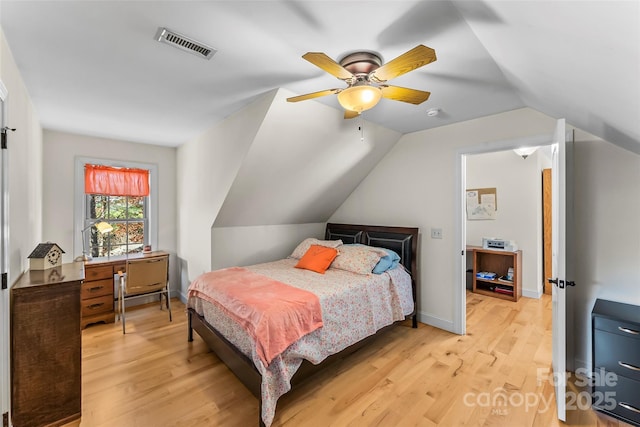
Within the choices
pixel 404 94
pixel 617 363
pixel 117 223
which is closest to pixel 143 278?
pixel 117 223

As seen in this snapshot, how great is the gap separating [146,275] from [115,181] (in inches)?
59.7

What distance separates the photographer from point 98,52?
70.1 inches

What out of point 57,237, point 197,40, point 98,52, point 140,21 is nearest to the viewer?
point 140,21

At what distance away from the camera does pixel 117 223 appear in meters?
4.07

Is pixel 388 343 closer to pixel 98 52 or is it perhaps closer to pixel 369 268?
pixel 369 268

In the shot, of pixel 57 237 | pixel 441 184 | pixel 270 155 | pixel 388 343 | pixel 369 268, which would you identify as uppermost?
pixel 270 155

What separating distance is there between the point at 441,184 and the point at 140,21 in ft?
10.1

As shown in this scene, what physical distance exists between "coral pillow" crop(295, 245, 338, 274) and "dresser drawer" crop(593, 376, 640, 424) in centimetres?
232

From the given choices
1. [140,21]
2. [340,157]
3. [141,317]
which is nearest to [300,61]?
[140,21]

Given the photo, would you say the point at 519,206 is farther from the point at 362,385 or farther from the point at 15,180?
the point at 15,180

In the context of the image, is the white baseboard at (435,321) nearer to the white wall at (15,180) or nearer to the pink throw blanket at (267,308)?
the pink throw blanket at (267,308)

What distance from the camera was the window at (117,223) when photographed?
387 cm

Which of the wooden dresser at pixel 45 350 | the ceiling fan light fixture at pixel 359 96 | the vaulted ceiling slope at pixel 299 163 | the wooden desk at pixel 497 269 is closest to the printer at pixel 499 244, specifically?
the wooden desk at pixel 497 269

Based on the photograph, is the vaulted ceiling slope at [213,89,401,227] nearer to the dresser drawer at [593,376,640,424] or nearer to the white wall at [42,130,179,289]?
the white wall at [42,130,179,289]
